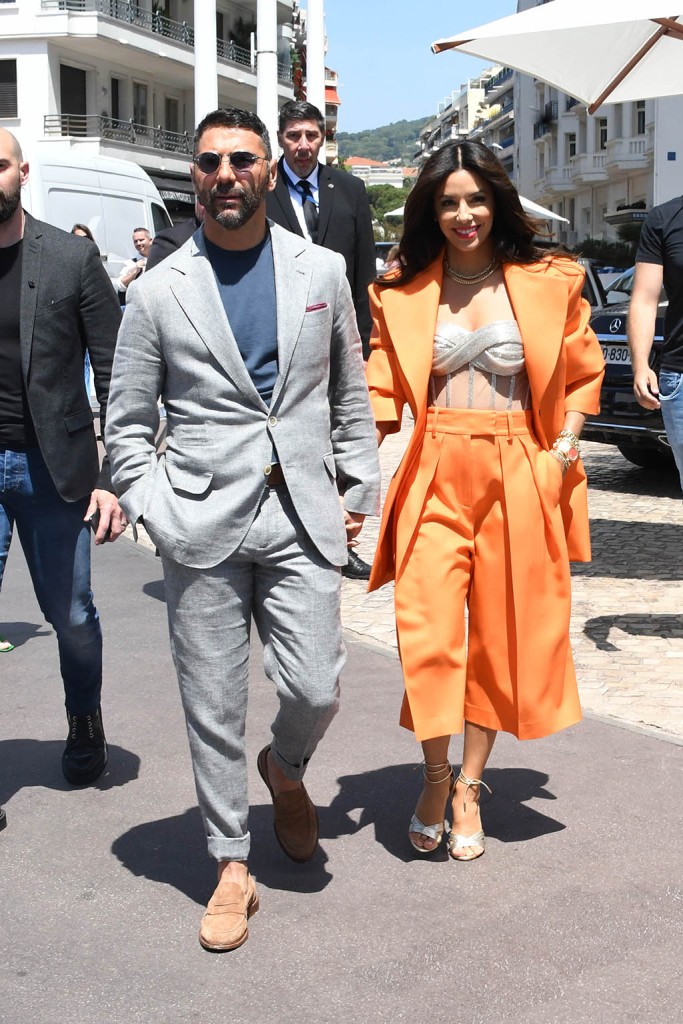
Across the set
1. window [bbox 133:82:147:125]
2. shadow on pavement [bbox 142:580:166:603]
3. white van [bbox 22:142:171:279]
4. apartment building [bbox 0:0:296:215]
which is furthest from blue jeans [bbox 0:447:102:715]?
window [bbox 133:82:147:125]

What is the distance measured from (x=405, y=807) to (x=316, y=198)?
134 inches

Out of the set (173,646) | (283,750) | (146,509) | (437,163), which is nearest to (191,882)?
(283,750)

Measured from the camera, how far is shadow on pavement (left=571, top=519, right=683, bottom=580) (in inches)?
346

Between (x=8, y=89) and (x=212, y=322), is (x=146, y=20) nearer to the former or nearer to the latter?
(x=8, y=89)

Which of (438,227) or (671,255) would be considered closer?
(438,227)

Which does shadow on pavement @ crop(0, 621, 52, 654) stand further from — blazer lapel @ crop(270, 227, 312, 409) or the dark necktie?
blazer lapel @ crop(270, 227, 312, 409)

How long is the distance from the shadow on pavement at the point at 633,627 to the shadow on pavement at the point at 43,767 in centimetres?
262

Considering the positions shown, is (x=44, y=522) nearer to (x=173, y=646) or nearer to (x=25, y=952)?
(x=173, y=646)

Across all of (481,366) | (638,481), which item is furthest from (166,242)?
(638,481)

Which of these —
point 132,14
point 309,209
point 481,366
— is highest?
point 132,14

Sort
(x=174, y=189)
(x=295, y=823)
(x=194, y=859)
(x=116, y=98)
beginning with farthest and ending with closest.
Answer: (x=116, y=98), (x=174, y=189), (x=194, y=859), (x=295, y=823)

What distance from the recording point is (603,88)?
25.2 ft

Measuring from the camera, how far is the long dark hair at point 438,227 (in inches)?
170

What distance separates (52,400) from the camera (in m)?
4.57
